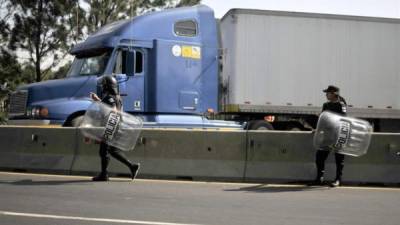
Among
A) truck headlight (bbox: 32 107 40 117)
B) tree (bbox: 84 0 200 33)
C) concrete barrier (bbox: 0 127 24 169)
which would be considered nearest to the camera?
concrete barrier (bbox: 0 127 24 169)

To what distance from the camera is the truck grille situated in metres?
14.3

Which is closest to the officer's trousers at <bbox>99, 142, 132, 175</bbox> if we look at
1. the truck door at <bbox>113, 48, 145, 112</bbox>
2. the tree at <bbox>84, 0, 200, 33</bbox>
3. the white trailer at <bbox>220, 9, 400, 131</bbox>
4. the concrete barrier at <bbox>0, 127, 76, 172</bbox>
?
the concrete barrier at <bbox>0, 127, 76, 172</bbox>

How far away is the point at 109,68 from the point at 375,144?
6151mm

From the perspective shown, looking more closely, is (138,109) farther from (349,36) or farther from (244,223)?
(244,223)

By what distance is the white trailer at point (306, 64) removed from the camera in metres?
16.0

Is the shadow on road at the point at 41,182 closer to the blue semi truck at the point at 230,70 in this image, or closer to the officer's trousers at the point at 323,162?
the blue semi truck at the point at 230,70

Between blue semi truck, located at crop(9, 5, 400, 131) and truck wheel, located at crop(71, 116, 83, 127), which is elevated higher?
blue semi truck, located at crop(9, 5, 400, 131)

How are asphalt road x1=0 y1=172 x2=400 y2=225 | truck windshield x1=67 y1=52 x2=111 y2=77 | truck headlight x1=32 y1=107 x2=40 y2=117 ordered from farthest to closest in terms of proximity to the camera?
truck windshield x1=67 y1=52 x2=111 y2=77 → truck headlight x1=32 y1=107 x2=40 y2=117 → asphalt road x1=0 y1=172 x2=400 y2=225

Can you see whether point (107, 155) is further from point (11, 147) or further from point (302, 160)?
point (302, 160)

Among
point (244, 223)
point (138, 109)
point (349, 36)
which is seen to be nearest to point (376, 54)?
point (349, 36)

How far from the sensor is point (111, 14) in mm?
30016

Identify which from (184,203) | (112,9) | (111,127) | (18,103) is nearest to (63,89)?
(18,103)

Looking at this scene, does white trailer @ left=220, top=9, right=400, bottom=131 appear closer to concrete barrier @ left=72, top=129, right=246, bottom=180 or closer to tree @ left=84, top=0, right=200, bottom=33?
concrete barrier @ left=72, top=129, right=246, bottom=180

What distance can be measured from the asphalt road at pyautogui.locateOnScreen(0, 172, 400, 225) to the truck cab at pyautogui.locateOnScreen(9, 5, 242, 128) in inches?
129
